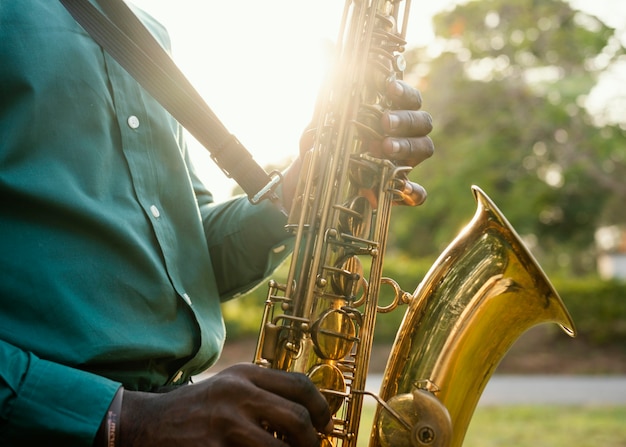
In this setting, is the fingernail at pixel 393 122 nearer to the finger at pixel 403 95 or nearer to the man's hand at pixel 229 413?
the finger at pixel 403 95

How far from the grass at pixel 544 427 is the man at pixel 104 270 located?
5359mm

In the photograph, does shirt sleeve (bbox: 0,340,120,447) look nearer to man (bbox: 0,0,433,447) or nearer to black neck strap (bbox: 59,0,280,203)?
A: man (bbox: 0,0,433,447)

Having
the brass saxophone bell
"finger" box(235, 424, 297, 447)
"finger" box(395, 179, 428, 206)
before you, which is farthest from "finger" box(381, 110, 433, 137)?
"finger" box(235, 424, 297, 447)

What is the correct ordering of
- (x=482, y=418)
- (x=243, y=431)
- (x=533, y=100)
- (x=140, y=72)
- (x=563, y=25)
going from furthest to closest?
(x=533, y=100), (x=563, y=25), (x=482, y=418), (x=140, y=72), (x=243, y=431)

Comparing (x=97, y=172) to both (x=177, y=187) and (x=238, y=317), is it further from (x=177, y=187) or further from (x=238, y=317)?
(x=238, y=317)

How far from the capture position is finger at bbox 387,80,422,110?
2.09 meters

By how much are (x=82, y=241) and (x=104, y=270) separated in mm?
85

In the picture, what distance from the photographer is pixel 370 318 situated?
202 centimetres

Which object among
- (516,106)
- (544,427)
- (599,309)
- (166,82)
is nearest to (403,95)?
(166,82)

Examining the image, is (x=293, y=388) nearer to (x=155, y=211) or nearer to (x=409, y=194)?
(x=155, y=211)

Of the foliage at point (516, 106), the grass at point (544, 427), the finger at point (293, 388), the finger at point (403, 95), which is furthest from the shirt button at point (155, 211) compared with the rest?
the foliage at point (516, 106)

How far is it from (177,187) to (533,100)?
10.9 m

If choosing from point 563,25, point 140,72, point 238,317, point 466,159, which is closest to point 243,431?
point 140,72

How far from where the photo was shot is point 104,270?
175 centimetres
